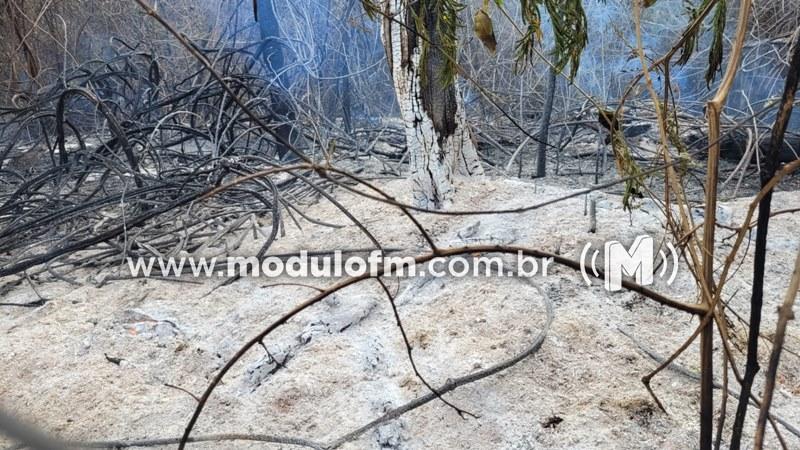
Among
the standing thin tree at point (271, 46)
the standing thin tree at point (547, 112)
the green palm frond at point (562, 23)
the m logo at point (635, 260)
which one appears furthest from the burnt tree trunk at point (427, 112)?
the standing thin tree at point (271, 46)

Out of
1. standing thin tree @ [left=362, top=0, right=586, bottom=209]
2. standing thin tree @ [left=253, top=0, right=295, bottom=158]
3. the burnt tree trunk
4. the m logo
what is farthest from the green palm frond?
standing thin tree @ [left=253, top=0, right=295, bottom=158]

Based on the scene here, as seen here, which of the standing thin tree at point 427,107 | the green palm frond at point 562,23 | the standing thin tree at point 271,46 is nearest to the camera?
the green palm frond at point 562,23

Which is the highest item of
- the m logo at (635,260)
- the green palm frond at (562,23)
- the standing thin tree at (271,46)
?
the standing thin tree at (271,46)

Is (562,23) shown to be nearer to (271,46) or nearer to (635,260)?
(635,260)

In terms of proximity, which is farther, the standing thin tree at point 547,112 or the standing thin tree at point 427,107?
the standing thin tree at point 547,112

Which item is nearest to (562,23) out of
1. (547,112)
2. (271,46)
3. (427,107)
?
(427,107)

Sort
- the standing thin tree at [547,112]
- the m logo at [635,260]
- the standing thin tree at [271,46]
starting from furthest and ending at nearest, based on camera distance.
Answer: the standing thin tree at [271,46] → the standing thin tree at [547,112] → the m logo at [635,260]

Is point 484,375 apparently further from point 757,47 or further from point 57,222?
point 757,47

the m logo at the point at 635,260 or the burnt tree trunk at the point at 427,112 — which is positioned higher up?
the burnt tree trunk at the point at 427,112

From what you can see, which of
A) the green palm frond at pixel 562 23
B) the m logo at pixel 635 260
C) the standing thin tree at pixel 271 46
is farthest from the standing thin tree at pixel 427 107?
the standing thin tree at pixel 271 46

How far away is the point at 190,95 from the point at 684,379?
8.40ft

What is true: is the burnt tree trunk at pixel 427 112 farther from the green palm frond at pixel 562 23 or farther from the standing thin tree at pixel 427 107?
the green palm frond at pixel 562 23

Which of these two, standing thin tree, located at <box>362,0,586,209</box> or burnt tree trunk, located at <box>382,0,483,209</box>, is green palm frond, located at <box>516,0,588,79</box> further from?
burnt tree trunk, located at <box>382,0,483,209</box>

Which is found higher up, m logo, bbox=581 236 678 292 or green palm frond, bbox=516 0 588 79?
green palm frond, bbox=516 0 588 79
